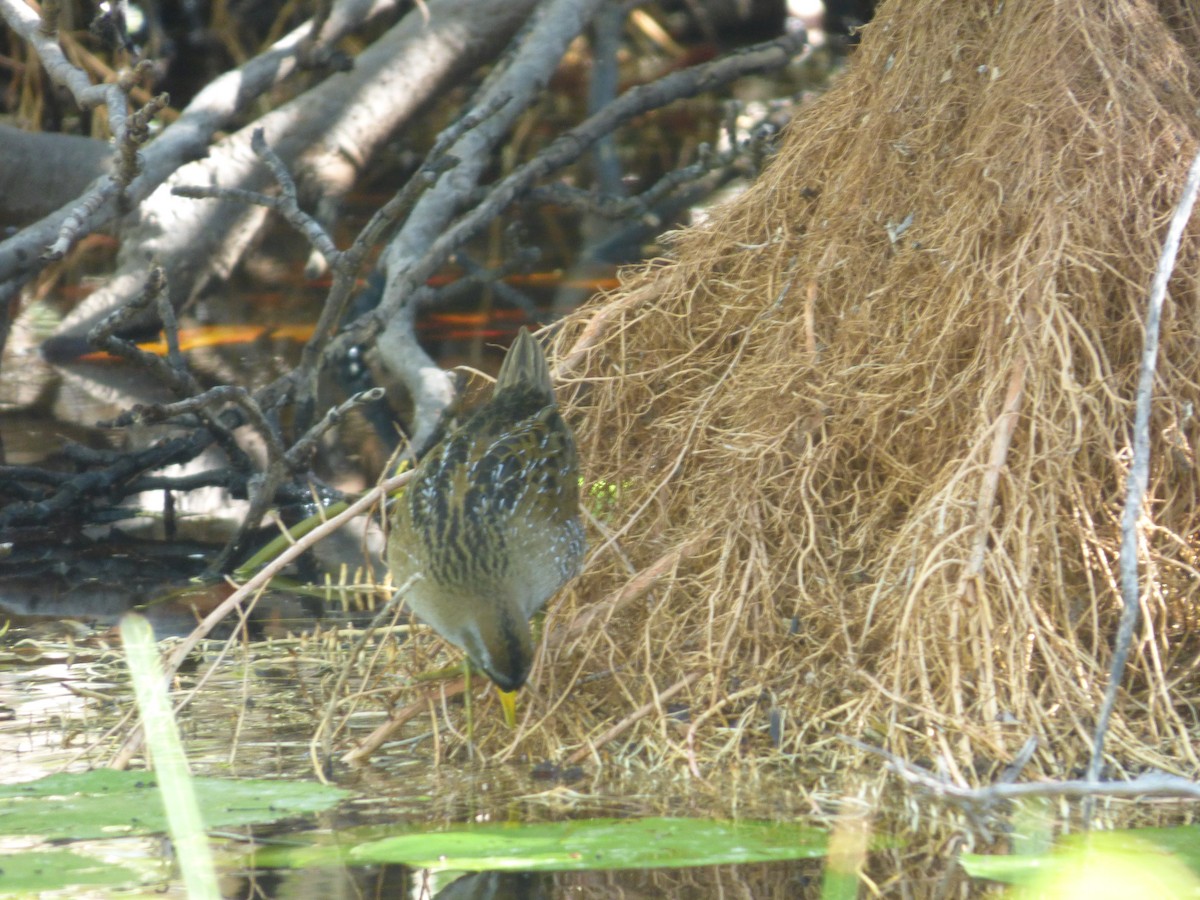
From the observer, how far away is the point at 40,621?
4625 millimetres

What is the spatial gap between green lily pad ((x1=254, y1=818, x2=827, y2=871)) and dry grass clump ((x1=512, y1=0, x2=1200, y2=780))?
354mm

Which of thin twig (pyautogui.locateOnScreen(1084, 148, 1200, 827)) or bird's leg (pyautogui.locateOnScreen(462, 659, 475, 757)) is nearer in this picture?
thin twig (pyautogui.locateOnScreen(1084, 148, 1200, 827))

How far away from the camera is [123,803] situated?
316 cm

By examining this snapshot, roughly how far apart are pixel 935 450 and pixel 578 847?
4.36ft

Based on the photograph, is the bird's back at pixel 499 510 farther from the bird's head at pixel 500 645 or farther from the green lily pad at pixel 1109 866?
the green lily pad at pixel 1109 866

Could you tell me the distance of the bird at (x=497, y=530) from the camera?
3453 mm

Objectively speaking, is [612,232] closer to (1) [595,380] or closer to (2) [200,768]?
(1) [595,380]

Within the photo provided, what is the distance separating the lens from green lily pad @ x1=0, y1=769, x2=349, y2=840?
3.04 meters

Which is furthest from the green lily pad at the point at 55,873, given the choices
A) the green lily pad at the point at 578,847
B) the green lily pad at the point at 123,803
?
the green lily pad at the point at 578,847

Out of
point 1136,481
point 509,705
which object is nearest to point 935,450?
point 1136,481

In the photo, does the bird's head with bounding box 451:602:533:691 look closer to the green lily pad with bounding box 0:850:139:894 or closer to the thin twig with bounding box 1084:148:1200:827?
the green lily pad with bounding box 0:850:139:894

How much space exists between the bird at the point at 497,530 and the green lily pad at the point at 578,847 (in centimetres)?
42

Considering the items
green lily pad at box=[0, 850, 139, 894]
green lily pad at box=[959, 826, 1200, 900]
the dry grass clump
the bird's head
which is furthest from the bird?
green lily pad at box=[959, 826, 1200, 900]

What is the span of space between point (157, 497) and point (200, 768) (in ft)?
8.51
